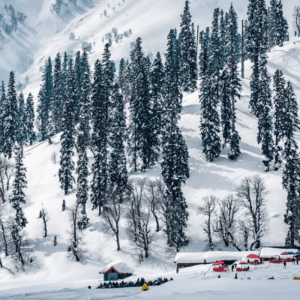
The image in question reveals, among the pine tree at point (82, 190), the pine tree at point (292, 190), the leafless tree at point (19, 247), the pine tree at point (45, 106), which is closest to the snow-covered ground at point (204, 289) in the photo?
the pine tree at point (292, 190)

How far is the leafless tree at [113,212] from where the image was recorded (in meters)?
58.2

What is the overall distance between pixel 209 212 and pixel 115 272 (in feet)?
50.0

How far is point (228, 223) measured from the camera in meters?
57.2

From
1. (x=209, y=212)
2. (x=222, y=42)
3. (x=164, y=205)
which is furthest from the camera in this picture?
(x=222, y=42)

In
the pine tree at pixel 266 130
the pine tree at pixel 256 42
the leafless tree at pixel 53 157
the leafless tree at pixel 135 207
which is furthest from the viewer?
the leafless tree at pixel 53 157

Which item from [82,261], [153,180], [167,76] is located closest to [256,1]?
[167,76]

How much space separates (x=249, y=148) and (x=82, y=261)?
35.7m

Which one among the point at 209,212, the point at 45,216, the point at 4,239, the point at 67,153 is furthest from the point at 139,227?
the point at 67,153

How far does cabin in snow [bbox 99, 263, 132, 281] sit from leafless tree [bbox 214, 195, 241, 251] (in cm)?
1327

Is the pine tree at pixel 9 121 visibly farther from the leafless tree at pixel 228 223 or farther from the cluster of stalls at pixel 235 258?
the cluster of stalls at pixel 235 258

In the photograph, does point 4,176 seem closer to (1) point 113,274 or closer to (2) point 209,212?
(1) point 113,274

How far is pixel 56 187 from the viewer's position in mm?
75125

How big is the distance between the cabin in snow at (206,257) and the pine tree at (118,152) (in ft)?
60.3

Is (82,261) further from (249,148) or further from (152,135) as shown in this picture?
(249,148)
